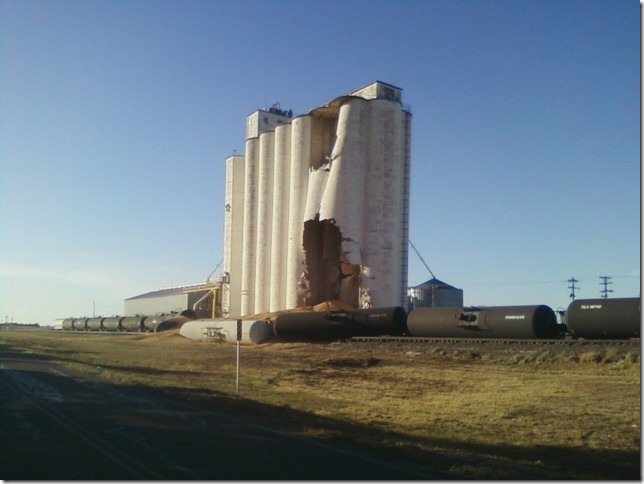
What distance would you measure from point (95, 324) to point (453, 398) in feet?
303

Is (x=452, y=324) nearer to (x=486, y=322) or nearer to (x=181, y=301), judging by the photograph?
(x=486, y=322)

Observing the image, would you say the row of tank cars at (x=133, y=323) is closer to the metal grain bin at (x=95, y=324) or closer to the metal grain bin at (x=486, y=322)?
the metal grain bin at (x=95, y=324)

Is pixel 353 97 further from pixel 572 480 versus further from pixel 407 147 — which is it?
pixel 572 480

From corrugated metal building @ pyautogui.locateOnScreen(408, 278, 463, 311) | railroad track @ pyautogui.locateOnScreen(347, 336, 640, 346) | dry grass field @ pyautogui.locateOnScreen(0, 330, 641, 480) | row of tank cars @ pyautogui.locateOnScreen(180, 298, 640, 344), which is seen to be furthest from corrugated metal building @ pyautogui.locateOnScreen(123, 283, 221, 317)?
dry grass field @ pyautogui.locateOnScreen(0, 330, 641, 480)

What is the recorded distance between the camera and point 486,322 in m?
34.5

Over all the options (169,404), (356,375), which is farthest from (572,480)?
(356,375)

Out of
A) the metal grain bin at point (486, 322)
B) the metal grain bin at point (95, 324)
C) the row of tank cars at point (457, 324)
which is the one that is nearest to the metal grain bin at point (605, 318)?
the row of tank cars at point (457, 324)

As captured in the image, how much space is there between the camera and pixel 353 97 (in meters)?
64.9

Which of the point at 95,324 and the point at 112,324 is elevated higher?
the point at 112,324

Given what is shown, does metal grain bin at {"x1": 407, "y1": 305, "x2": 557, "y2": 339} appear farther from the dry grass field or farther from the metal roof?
the metal roof

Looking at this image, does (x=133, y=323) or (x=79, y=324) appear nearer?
(x=133, y=323)

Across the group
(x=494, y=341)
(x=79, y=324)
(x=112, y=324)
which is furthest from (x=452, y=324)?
(x=79, y=324)

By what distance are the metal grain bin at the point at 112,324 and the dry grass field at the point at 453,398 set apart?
187 ft

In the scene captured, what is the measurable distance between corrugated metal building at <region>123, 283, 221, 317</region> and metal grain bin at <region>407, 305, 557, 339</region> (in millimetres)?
52059
